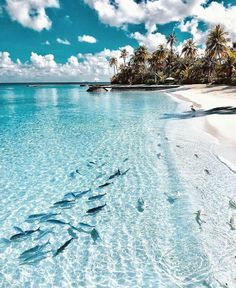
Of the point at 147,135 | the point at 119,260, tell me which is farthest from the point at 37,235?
the point at 147,135

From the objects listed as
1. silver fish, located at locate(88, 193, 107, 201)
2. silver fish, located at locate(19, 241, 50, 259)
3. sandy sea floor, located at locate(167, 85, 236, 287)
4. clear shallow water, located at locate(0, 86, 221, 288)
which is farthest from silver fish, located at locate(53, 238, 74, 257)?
sandy sea floor, located at locate(167, 85, 236, 287)

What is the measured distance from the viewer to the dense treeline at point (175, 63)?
53.4 metres

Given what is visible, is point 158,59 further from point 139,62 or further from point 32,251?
point 32,251

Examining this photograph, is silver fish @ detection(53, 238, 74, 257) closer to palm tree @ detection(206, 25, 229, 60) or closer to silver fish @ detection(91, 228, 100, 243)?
silver fish @ detection(91, 228, 100, 243)

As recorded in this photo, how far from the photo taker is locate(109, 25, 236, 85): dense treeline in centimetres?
5344

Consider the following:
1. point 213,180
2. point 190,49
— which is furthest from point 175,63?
point 213,180

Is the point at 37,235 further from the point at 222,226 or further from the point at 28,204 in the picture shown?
the point at 222,226

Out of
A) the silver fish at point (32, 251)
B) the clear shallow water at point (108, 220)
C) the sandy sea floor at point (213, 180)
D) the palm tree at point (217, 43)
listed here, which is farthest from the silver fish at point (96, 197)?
the palm tree at point (217, 43)

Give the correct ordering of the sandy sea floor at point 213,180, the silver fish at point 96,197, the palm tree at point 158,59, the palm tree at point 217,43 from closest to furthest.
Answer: the sandy sea floor at point 213,180 → the silver fish at point 96,197 → the palm tree at point 217,43 → the palm tree at point 158,59

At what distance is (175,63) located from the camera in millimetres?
76062

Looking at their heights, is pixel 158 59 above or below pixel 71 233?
above

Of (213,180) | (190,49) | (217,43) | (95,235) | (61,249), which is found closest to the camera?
(61,249)

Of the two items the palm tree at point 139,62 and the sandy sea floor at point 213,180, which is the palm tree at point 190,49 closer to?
the palm tree at point 139,62

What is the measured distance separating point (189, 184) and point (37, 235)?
161 inches
